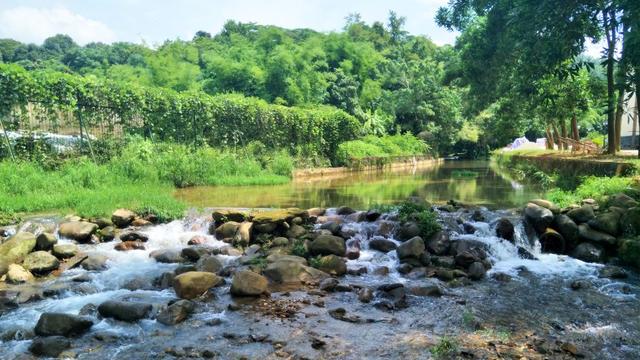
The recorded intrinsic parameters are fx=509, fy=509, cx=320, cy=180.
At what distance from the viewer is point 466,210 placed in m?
13.1

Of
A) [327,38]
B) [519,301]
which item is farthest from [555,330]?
[327,38]

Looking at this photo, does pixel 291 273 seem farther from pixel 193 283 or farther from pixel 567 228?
pixel 567 228

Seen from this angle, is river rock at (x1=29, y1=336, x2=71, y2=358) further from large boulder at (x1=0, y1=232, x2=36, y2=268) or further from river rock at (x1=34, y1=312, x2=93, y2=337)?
large boulder at (x1=0, y1=232, x2=36, y2=268)

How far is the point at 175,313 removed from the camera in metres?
6.81

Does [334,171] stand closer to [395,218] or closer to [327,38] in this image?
[395,218]

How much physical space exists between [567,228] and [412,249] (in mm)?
3804

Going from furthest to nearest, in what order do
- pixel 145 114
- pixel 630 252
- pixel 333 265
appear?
pixel 145 114
pixel 630 252
pixel 333 265

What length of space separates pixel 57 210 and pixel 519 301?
1069 cm

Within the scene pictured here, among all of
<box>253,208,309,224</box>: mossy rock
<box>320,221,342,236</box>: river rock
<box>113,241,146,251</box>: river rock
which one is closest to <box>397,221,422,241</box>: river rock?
<box>320,221,342,236</box>: river rock

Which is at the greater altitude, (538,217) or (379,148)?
(379,148)

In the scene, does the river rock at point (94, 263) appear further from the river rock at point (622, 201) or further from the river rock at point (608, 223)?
the river rock at point (622, 201)

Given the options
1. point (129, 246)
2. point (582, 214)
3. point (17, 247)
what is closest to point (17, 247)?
Result: point (17, 247)

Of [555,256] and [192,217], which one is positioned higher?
[192,217]

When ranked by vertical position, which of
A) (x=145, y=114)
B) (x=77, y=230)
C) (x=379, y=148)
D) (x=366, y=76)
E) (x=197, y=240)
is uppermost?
(x=366, y=76)
